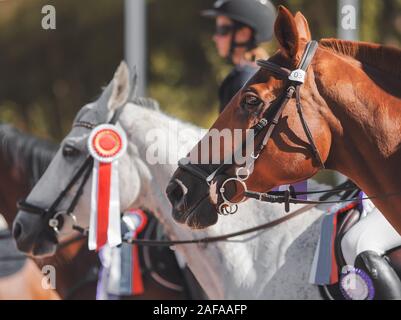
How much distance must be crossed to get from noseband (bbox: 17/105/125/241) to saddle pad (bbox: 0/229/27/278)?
547 millimetres

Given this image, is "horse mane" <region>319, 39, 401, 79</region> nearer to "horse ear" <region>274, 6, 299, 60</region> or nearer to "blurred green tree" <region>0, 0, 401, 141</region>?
"horse ear" <region>274, 6, 299, 60</region>

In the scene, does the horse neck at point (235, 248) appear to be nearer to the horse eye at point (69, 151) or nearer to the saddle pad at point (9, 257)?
the horse eye at point (69, 151)

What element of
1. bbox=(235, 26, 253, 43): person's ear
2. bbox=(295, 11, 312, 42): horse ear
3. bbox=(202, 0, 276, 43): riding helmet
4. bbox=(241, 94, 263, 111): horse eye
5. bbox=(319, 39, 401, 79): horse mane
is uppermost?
bbox=(202, 0, 276, 43): riding helmet

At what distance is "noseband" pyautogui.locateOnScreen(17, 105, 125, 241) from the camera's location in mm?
4410

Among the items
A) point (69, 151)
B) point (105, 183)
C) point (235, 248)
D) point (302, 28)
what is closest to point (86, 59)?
point (69, 151)

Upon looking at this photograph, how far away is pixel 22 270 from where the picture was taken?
16.0ft

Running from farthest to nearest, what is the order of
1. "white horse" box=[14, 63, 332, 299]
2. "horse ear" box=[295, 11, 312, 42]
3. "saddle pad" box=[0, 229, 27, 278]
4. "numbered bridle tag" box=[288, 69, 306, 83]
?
"saddle pad" box=[0, 229, 27, 278] < "white horse" box=[14, 63, 332, 299] < "horse ear" box=[295, 11, 312, 42] < "numbered bridle tag" box=[288, 69, 306, 83]

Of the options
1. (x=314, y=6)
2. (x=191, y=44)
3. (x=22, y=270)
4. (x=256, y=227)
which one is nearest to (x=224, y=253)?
(x=256, y=227)

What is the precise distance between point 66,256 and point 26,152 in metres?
0.73

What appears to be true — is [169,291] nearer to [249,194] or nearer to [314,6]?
[249,194]

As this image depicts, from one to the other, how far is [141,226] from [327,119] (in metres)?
2.12

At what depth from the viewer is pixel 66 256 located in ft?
17.7

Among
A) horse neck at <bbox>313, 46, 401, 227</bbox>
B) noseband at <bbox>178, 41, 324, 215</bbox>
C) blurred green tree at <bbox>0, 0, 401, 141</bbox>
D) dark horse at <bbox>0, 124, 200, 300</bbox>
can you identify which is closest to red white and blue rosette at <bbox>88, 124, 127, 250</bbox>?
dark horse at <bbox>0, 124, 200, 300</bbox>

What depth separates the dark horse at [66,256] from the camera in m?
5.11
